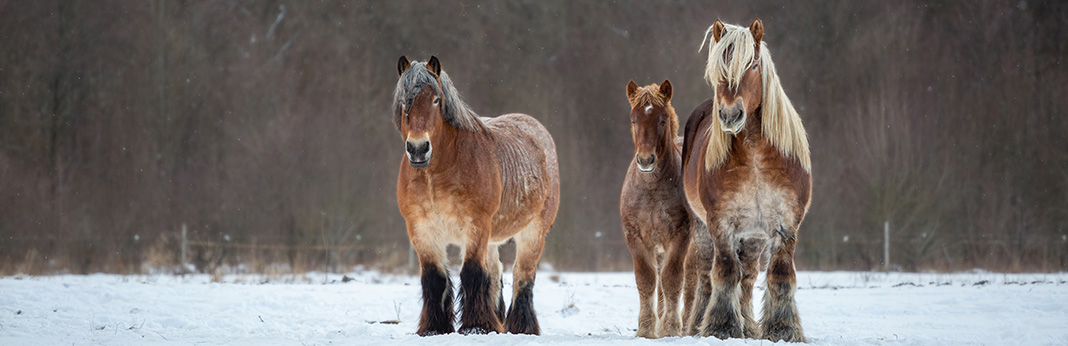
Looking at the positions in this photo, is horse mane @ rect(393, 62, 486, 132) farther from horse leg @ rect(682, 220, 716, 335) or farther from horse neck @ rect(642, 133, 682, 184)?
horse leg @ rect(682, 220, 716, 335)

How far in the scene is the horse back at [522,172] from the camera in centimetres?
Answer: 741

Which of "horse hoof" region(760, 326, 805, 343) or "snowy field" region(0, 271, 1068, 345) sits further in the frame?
"snowy field" region(0, 271, 1068, 345)

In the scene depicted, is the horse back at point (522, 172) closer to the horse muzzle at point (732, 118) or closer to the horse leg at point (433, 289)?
the horse leg at point (433, 289)

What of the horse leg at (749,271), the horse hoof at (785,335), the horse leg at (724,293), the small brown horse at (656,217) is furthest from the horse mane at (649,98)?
the horse hoof at (785,335)

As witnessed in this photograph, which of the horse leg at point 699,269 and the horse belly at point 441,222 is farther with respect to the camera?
the horse leg at point 699,269

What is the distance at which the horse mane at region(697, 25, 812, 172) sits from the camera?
5.89 metres

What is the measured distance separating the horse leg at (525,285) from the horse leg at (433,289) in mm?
1022

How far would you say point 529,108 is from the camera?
24.9 metres

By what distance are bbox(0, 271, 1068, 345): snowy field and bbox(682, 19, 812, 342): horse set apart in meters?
0.43

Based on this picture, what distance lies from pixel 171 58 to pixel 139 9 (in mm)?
1560

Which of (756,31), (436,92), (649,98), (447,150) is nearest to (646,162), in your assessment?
(649,98)

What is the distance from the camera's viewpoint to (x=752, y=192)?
6.02m

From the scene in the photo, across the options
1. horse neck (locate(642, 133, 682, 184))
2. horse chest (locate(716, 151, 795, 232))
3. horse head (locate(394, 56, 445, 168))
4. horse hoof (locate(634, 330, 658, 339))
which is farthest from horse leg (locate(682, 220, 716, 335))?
horse head (locate(394, 56, 445, 168))

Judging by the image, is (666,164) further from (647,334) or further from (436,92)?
(436,92)
